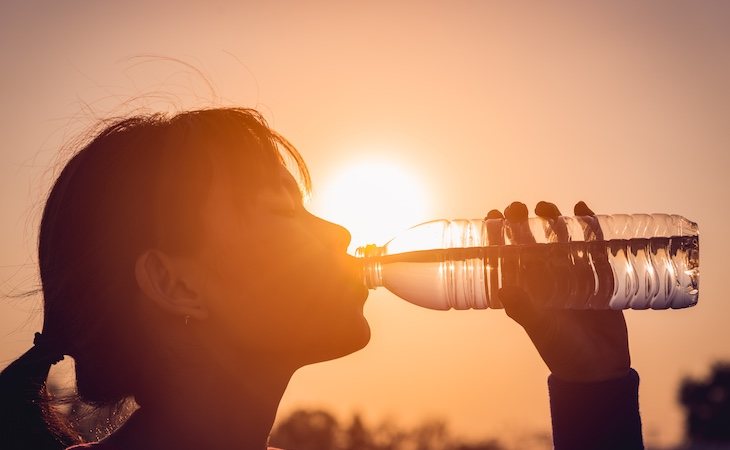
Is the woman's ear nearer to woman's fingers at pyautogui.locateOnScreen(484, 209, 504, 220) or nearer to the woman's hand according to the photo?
the woman's hand

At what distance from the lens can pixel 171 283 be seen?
7.52ft

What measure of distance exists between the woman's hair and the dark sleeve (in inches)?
56.3

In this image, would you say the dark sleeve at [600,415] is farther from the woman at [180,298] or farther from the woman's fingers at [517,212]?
the woman at [180,298]

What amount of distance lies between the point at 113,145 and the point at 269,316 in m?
0.83

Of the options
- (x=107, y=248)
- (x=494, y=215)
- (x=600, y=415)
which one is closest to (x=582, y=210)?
(x=494, y=215)

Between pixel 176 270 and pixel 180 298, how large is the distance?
0.31ft

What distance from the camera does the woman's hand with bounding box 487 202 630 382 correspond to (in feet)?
8.54

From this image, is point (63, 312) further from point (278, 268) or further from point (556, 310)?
point (556, 310)

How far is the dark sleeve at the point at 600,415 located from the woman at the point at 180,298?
2.91 feet

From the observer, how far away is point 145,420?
7.62ft

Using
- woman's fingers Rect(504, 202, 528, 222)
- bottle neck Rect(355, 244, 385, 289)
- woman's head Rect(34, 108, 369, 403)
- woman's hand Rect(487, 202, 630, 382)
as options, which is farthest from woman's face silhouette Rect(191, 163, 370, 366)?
woman's fingers Rect(504, 202, 528, 222)

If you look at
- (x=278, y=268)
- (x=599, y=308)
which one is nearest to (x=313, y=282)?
(x=278, y=268)

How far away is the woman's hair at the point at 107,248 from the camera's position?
231 cm

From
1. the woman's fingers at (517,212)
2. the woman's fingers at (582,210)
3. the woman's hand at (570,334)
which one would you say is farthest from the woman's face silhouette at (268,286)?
the woman's fingers at (582,210)
